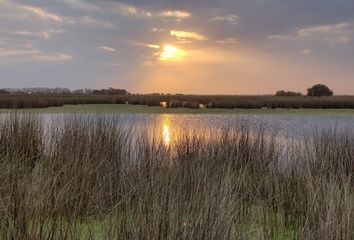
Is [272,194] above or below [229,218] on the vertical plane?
below

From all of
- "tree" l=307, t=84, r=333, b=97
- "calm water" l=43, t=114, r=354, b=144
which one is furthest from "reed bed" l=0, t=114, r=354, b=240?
"tree" l=307, t=84, r=333, b=97

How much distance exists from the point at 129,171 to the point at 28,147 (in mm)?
2588

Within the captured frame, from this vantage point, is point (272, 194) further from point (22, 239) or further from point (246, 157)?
point (22, 239)

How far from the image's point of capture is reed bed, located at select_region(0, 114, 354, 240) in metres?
2.83

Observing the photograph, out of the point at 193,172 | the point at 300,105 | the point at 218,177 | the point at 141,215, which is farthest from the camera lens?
the point at 300,105

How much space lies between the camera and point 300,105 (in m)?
34.3

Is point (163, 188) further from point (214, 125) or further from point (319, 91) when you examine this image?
point (319, 91)

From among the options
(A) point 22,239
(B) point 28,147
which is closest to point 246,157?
(B) point 28,147

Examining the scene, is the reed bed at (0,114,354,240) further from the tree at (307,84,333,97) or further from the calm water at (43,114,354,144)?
the tree at (307,84,333,97)

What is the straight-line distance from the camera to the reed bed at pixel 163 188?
2.83 m

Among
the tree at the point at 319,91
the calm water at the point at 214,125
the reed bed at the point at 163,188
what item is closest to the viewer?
the reed bed at the point at 163,188

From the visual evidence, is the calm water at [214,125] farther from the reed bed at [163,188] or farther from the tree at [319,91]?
the tree at [319,91]

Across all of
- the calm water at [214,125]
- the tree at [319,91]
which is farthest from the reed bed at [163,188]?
the tree at [319,91]

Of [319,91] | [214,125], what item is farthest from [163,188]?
[319,91]
